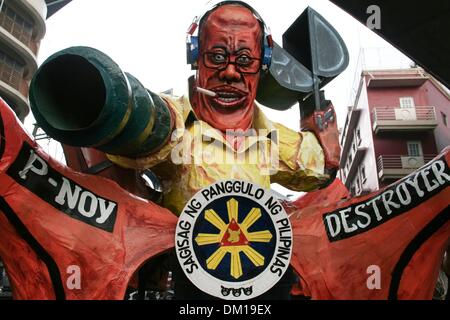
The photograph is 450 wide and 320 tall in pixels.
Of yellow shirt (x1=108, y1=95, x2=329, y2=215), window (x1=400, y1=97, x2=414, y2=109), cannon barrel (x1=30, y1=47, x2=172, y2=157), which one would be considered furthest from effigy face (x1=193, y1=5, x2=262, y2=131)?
window (x1=400, y1=97, x2=414, y2=109)

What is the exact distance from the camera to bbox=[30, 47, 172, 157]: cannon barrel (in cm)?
255

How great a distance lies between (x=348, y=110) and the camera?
18.0 metres

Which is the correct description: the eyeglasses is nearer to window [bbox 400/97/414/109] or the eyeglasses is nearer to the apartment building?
the apartment building

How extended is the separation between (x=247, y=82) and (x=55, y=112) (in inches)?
58.6

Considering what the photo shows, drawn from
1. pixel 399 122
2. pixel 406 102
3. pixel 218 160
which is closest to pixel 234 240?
pixel 218 160

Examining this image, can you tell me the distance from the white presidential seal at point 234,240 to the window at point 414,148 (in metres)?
13.5

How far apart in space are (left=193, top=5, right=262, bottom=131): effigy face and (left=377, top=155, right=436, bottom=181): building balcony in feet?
38.8

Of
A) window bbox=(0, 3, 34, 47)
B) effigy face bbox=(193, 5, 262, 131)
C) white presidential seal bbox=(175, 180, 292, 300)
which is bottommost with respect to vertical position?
white presidential seal bbox=(175, 180, 292, 300)

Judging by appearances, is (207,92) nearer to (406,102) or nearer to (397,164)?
(397,164)

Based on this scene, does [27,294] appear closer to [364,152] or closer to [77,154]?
[77,154]

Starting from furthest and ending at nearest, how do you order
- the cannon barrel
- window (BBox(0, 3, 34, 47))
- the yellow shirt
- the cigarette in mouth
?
1. window (BBox(0, 3, 34, 47))
2. the cigarette in mouth
3. the yellow shirt
4. the cannon barrel

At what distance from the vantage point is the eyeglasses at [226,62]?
3490 mm

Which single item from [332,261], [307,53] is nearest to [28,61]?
[307,53]

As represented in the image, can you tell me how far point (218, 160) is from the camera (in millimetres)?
3332
